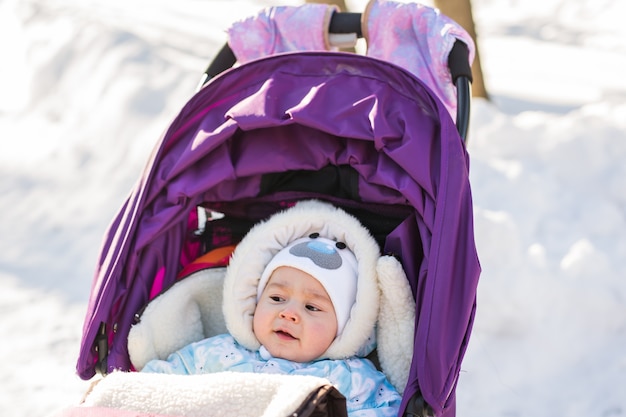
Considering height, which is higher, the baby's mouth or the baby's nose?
the baby's nose

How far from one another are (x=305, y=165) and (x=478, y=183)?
6.12 ft

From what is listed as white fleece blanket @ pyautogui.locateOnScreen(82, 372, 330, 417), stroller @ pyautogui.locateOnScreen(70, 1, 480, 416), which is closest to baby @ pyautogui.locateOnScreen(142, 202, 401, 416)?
stroller @ pyautogui.locateOnScreen(70, 1, 480, 416)

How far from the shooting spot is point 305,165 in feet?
8.99

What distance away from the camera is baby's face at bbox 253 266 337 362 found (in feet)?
8.25

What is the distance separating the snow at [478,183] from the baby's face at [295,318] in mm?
1010

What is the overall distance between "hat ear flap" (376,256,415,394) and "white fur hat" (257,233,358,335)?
0.11 metres

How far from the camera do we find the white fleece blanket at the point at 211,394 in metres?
2.04

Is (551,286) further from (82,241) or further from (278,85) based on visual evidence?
(82,241)

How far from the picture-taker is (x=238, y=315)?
2627 mm

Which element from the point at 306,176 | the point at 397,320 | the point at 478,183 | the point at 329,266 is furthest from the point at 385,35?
the point at 478,183

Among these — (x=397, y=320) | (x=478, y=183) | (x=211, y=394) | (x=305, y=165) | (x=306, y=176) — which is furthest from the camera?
(x=478, y=183)

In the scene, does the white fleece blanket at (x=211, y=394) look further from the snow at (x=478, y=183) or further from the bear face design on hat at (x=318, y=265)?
the snow at (x=478, y=183)

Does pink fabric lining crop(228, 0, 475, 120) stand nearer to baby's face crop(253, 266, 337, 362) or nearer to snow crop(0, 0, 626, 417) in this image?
baby's face crop(253, 266, 337, 362)

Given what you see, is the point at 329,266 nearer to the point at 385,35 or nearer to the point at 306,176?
the point at 306,176
